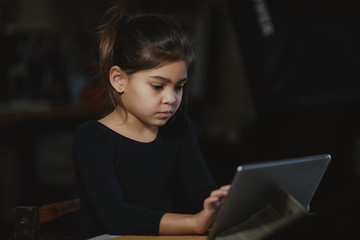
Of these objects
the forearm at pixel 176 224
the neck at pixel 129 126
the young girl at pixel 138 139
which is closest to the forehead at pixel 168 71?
the young girl at pixel 138 139

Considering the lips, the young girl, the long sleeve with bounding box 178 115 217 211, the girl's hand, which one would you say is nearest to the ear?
the young girl

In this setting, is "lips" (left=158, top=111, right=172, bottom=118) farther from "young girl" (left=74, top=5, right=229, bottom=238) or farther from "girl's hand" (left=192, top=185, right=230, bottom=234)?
"girl's hand" (left=192, top=185, right=230, bottom=234)

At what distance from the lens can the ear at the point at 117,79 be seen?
3.69 feet

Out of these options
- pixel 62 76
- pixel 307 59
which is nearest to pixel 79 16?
pixel 62 76

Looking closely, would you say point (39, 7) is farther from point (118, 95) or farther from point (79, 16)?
point (118, 95)

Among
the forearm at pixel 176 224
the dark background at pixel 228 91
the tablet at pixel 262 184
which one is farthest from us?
the dark background at pixel 228 91

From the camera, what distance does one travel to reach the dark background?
5.20ft

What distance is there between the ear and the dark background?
0.26ft

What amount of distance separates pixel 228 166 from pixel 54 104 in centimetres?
128

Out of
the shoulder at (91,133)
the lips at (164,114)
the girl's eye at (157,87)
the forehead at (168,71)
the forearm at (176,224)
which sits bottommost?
the forearm at (176,224)

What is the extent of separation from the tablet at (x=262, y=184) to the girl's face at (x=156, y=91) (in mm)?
310

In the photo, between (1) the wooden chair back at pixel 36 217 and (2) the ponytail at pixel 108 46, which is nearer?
(1) the wooden chair back at pixel 36 217

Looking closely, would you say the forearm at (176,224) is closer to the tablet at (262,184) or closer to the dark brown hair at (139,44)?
the tablet at (262,184)

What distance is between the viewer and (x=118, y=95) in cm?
115
